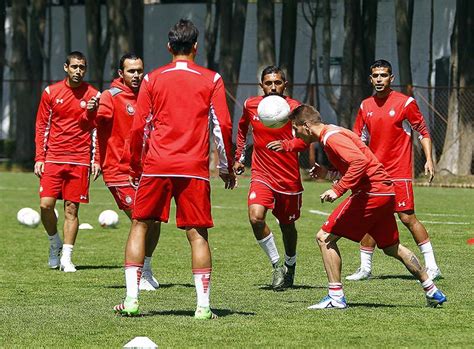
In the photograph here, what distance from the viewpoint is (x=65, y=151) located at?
15.2 meters

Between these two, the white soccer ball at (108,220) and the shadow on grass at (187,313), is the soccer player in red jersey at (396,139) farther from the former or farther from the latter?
the white soccer ball at (108,220)

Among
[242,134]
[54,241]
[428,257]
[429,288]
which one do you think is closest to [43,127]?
[54,241]

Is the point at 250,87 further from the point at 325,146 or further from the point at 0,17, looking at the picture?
the point at 325,146

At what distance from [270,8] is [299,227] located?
18.0m

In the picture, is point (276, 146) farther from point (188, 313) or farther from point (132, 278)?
point (132, 278)

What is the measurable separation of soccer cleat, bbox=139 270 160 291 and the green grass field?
0.10 m

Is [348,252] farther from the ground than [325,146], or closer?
closer

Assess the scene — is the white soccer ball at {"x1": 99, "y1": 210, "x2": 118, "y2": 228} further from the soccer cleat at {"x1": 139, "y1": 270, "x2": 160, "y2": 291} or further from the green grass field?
the soccer cleat at {"x1": 139, "y1": 270, "x2": 160, "y2": 291}

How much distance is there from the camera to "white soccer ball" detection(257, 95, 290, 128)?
1241 cm

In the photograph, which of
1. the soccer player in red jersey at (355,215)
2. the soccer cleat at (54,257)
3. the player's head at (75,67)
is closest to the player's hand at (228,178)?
the soccer player in red jersey at (355,215)

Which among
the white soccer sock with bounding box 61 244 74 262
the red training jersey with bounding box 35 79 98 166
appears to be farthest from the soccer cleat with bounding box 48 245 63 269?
the red training jersey with bounding box 35 79 98 166

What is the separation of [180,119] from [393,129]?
404 centimetres

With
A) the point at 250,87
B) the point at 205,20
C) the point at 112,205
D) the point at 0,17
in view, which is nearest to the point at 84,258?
the point at 112,205

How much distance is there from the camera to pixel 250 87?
1699 inches
